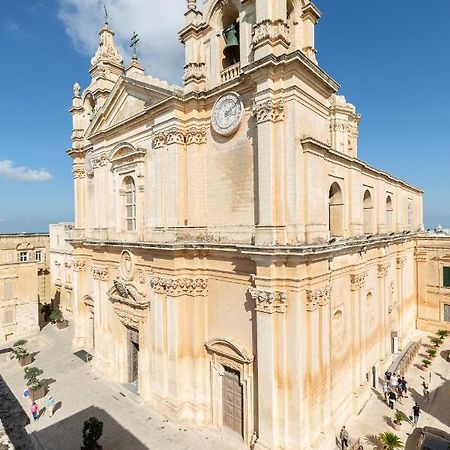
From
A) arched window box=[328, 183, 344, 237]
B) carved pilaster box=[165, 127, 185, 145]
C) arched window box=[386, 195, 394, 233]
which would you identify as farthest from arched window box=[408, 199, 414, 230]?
carved pilaster box=[165, 127, 185, 145]

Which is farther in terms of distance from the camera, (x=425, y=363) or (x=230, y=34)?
(x=425, y=363)

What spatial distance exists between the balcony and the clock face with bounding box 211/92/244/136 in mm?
841

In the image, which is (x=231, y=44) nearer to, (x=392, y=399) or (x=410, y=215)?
(x=392, y=399)

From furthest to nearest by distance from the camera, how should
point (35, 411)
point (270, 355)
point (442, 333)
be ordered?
point (442, 333), point (35, 411), point (270, 355)

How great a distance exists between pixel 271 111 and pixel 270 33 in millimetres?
2745

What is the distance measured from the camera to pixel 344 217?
16.2m

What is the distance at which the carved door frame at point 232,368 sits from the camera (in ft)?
43.1

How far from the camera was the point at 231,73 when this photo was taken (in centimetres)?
1376

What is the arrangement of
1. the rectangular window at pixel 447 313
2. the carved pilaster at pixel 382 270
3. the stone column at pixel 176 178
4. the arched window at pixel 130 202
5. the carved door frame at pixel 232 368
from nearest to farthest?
1. the carved door frame at pixel 232 368
2. the stone column at pixel 176 178
3. the arched window at pixel 130 202
4. the carved pilaster at pixel 382 270
5. the rectangular window at pixel 447 313

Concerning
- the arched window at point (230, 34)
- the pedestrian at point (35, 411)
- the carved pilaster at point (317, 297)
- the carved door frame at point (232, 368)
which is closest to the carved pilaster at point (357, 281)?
the carved pilaster at point (317, 297)

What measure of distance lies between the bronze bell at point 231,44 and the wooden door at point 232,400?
45.2 feet

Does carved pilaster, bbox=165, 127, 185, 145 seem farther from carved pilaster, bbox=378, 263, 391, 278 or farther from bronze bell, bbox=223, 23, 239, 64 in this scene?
carved pilaster, bbox=378, 263, 391, 278

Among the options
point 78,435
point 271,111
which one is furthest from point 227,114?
point 78,435

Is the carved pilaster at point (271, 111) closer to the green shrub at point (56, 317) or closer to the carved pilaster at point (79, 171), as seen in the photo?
the carved pilaster at point (79, 171)
